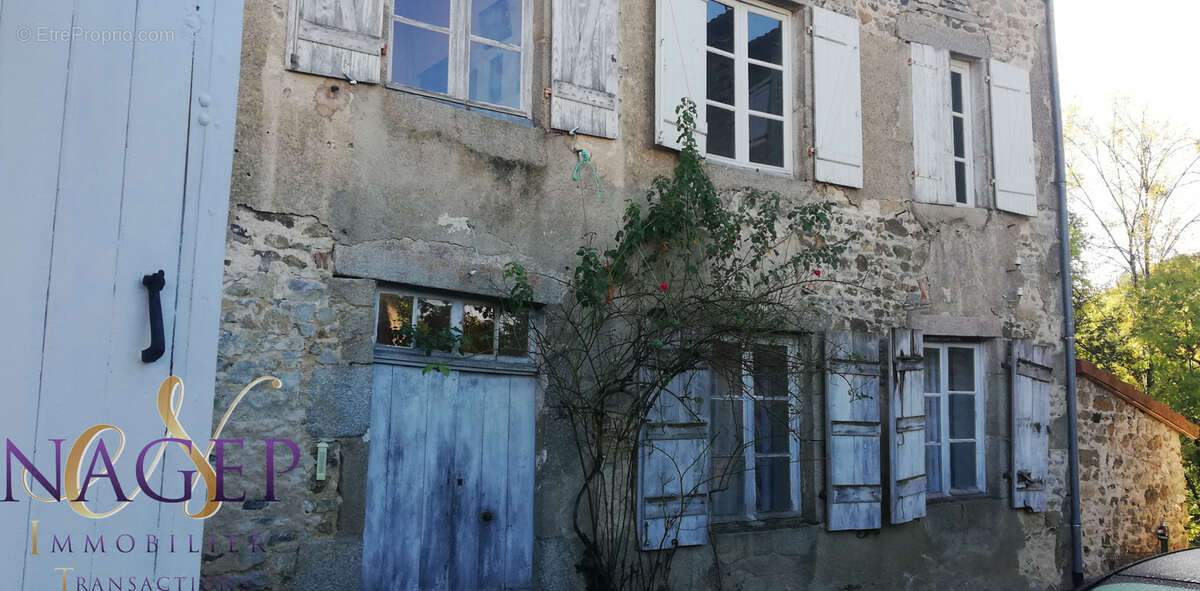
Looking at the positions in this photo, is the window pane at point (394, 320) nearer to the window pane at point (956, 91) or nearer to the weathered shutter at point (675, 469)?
the weathered shutter at point (675, 469)

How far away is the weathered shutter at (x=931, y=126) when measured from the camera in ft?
23.0

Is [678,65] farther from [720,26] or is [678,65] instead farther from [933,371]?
[933,371]

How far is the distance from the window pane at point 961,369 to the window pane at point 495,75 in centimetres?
394

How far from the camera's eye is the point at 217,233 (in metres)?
2.61

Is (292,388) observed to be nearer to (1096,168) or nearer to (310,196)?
(310,196)

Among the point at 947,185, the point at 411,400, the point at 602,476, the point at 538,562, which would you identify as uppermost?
the point at 947,185

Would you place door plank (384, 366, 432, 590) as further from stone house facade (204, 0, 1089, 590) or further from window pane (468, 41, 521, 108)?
window pane (468, 41, 521, 108)

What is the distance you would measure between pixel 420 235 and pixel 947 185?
424 centimetres

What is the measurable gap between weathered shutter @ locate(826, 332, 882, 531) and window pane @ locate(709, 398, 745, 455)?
0.64 metres

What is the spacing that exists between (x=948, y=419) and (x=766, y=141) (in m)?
2.53

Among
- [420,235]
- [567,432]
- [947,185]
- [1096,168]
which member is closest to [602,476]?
[567,432]

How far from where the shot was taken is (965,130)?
7.49 metres

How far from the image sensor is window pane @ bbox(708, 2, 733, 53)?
6.30 metres

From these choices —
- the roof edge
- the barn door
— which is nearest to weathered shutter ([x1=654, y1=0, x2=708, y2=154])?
the barn door
